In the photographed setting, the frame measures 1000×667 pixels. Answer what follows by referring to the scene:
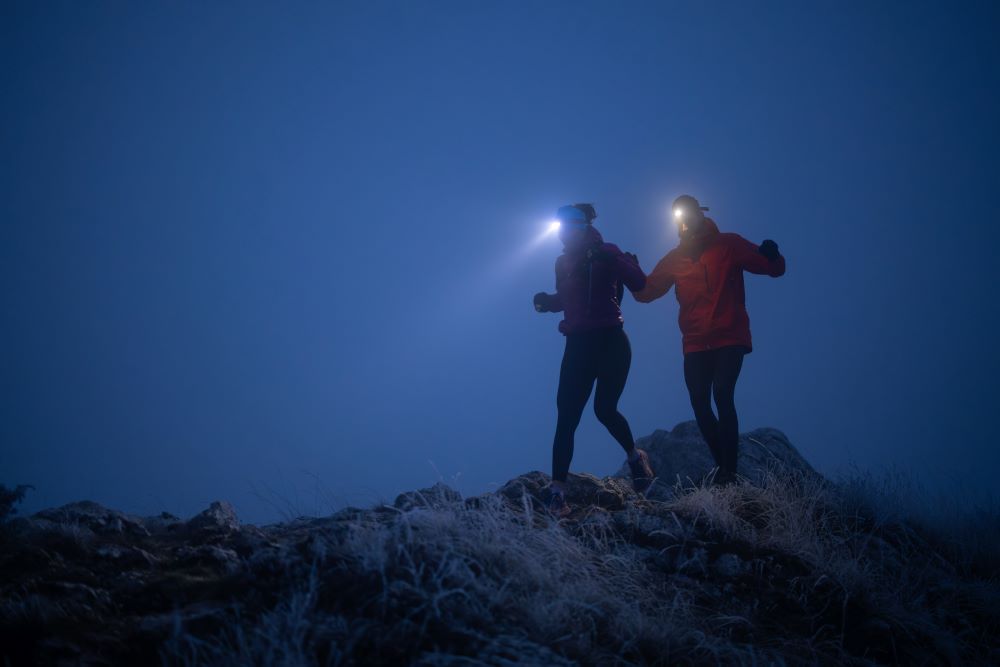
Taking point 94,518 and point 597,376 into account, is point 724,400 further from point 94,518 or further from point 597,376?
point 94,518

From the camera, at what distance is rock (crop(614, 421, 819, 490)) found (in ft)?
21.4

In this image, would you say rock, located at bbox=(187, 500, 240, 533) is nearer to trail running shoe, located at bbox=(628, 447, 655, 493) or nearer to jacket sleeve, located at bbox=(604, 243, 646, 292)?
trail running shoe, located at bbox=(628, 447, 655, 493)

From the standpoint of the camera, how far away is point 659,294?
578 centimetres

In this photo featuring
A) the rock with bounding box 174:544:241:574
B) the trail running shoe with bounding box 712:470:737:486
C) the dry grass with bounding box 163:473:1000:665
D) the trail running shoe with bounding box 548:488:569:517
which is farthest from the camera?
the trail running shoe with bounding box 712:470:737:486

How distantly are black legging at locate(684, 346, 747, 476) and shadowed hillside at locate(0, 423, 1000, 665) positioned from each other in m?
0.67

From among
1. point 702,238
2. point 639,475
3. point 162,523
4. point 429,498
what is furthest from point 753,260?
point 162,523

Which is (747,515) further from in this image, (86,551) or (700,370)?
(86,551)

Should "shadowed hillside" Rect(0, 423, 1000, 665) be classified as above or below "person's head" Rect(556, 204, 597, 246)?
below

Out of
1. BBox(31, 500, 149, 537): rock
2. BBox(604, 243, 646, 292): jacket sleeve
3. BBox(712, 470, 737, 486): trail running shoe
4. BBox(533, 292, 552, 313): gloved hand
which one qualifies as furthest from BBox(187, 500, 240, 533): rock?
BBox(712, 470, 737, 486): trail running shoe

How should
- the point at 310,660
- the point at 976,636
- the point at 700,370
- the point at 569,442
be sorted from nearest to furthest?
the point at 310,660
the point at 976,636
the point at 569,442
the point at 700,370

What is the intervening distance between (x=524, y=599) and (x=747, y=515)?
2.53 meters

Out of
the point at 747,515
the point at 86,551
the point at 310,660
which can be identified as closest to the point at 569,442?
the point at 747,515

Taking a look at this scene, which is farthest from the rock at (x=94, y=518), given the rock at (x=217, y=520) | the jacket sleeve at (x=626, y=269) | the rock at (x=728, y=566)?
the jacket sleeve at (x=626, y=269)

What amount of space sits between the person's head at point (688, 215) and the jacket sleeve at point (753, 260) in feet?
1.37
